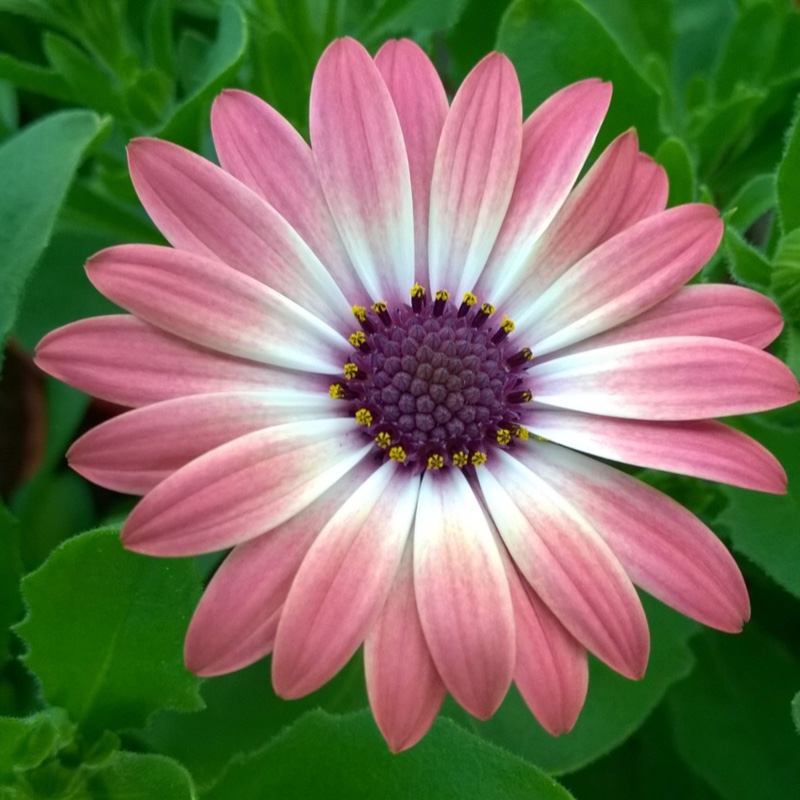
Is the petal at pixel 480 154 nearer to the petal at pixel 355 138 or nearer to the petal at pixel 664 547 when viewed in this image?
the petal at pixel 355 138

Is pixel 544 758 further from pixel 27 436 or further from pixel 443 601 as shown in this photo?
pixel 27 436

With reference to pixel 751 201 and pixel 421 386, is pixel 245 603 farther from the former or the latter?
pixel 751 201

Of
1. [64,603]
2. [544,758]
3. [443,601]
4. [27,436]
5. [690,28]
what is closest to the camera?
[443,601]

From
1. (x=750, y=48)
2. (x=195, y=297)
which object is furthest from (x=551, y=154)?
(x=750, y=48)

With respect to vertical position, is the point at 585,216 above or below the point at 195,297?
above

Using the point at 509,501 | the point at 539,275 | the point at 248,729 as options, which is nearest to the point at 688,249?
the point at 539,275

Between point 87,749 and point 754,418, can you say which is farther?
point 754,418

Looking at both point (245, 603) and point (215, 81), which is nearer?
point (245, 603)
